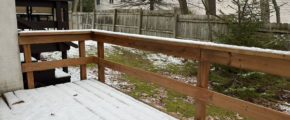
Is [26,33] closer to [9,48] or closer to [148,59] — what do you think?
[9,48]

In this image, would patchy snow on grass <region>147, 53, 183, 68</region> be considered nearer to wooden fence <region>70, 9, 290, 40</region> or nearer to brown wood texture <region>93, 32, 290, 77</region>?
wooden fence <region>70, 9, 290, 40</region>

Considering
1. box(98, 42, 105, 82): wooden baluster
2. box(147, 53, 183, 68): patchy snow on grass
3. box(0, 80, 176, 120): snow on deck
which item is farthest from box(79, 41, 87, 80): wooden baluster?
box(147, 53, 183, 68): patchy snow on grass

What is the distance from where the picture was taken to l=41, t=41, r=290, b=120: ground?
17.0ft

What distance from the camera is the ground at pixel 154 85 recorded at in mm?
5168

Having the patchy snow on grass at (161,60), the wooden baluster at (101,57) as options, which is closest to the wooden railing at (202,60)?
the wooden baluster at (101,57)

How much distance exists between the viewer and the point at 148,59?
34.3ft

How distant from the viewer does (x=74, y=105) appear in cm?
314

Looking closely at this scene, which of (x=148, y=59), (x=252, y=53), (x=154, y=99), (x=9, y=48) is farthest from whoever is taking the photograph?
(x=148, y=59)

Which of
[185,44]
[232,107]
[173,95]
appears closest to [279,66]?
[232,107]

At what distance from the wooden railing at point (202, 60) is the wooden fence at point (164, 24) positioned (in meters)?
4.82

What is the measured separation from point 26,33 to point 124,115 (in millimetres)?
1963

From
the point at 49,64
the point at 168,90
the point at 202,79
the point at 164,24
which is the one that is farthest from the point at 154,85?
the point at 164,24

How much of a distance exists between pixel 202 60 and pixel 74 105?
5.88 ft

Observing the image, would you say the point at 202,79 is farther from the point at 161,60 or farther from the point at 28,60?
the point at 161,60
